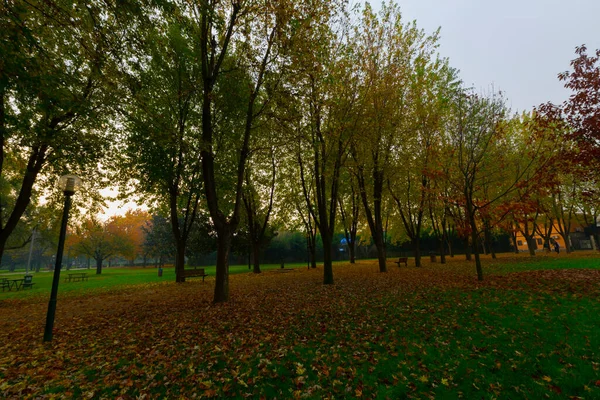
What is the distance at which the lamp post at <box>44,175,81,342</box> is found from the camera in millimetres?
6988

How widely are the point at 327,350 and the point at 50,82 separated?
9.05 meters

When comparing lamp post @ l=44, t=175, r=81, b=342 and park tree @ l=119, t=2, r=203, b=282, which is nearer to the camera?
lamp post @ l=44, t=175, r=81, b=342

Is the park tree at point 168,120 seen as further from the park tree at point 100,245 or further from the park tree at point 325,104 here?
the park tree at point 100,245

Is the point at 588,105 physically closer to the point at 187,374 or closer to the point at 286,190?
the point at 187,374

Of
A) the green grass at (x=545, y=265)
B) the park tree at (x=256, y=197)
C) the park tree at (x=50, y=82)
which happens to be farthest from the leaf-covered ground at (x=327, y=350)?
the park tree at (x=256, y=197)

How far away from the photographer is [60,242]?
7.10 metres

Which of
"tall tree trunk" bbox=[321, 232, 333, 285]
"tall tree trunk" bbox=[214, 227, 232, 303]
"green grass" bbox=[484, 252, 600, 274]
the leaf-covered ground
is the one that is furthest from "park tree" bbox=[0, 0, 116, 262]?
"green grass" bbox=[484, 252, 600, 274]

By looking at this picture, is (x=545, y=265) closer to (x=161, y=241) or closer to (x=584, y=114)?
(x=584, y=114)

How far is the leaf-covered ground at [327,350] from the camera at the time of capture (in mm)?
4148

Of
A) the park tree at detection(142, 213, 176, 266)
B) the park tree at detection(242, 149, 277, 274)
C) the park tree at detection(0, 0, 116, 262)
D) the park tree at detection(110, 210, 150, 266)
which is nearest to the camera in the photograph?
the park tree at detection(0, 0, 116, 262)

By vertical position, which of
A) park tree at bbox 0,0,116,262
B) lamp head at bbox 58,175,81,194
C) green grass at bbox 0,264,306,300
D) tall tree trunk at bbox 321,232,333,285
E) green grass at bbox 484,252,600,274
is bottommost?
green grass at bbox 0,264,306,300

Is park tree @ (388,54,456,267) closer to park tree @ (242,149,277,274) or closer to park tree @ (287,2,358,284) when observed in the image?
park tree @ (287,2,358,284)

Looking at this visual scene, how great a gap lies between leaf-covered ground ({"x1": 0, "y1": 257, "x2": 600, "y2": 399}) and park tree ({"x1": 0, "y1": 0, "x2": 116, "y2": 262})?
17.8 feet

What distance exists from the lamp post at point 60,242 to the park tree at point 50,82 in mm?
1800
